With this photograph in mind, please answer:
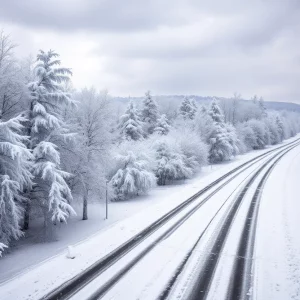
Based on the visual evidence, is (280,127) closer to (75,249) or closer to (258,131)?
(258,131)

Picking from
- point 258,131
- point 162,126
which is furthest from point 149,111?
point 258,131

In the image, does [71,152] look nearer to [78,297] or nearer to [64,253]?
[64,253]

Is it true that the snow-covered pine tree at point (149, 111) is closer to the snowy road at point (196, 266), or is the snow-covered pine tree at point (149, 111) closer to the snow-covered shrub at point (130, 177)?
the snow-covered shrub at point (130, 177)

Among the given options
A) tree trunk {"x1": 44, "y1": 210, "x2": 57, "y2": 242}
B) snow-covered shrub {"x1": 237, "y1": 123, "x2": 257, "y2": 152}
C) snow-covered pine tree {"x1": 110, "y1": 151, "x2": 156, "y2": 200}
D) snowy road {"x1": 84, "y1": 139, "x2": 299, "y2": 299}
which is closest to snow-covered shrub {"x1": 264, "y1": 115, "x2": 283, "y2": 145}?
snow-covered shrub {"x1": 237, "y1": 123, "x2": 257, "y2": 152}

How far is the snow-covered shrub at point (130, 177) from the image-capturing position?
2929 centimetres

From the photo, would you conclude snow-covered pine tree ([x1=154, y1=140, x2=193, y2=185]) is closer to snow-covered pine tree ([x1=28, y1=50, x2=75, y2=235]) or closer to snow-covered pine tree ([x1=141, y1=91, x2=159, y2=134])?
snow-covered pine tree ([x1=28, y1=50, x2=75, y2=235])

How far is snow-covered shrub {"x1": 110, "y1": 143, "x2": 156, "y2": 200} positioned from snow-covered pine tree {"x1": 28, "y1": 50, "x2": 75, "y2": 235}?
10.5 meters

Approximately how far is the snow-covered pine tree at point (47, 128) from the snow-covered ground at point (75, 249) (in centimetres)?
196

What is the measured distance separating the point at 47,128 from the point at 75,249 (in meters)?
8.30

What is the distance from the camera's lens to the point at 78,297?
10.4 m

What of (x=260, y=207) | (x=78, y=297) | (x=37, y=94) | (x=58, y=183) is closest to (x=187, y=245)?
(x=78, y=297)

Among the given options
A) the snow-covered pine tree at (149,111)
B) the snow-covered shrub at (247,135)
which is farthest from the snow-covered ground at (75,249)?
the snow-covered shrub at (247,135)

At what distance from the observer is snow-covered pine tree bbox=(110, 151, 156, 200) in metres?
29.2

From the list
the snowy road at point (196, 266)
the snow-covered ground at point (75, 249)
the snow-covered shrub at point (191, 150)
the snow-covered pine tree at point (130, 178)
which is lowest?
the snow-covered ground at point (75, 249)
